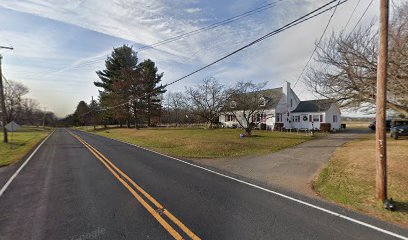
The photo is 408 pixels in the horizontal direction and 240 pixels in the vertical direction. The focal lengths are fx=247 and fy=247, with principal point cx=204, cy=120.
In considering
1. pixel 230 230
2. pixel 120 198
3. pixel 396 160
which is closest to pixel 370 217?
pixel 230 230

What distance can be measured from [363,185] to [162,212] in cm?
685

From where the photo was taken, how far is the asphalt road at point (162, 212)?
4.75 meters

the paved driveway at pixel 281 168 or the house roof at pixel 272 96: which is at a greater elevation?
the house roof at pixel 272 96

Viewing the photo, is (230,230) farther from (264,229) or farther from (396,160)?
(396,160)

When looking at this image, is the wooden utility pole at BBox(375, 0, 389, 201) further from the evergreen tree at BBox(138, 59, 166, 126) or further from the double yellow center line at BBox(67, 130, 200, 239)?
the evergreen tree at BBox(138, 59, 166, 126)

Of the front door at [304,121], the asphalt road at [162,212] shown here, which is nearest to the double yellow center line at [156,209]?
the asphalt road at [162,212]

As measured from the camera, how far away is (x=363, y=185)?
27.2ft

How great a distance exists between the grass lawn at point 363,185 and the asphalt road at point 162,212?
77cm

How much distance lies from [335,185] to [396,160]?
497 centimetres

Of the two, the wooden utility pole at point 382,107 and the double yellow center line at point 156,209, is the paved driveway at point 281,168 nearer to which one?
the wooden utility pole at point 382,107

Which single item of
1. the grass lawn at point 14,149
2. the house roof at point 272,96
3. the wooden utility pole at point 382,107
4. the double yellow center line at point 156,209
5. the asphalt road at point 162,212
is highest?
the house roof at point 272,96

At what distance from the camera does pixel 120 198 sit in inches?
266

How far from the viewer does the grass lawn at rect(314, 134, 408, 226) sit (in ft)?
20.7

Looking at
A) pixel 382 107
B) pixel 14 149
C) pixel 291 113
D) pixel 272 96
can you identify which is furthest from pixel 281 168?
pixel 272 96
